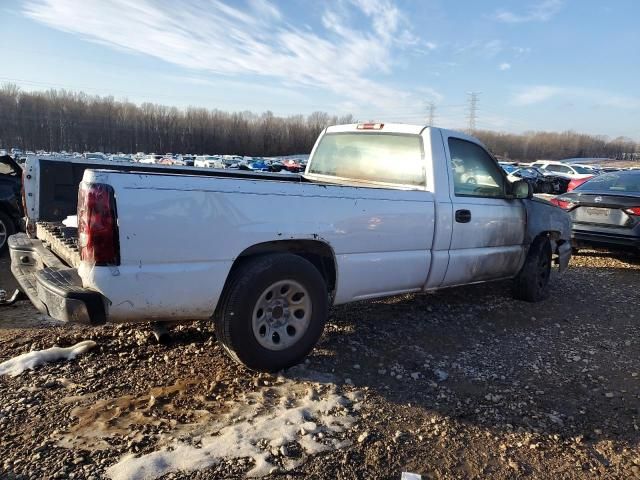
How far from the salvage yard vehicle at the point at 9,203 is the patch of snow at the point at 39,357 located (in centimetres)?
433

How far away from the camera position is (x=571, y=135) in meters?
126

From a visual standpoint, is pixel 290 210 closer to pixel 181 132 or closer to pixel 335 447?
pixel 335 447

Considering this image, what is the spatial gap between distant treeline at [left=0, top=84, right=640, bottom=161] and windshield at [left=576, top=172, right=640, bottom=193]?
6782cm

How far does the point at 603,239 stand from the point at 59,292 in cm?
806

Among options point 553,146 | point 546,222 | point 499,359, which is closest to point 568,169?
point 546,222

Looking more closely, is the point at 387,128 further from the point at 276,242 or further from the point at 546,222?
the point at 546,222

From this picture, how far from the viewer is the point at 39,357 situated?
3.60 m

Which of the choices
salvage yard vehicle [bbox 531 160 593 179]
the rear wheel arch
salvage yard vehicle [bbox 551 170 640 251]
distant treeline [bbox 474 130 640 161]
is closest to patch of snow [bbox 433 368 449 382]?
the rear wheel arch

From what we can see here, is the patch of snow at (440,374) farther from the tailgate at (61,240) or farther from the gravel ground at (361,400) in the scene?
the tailgate at (61,240)

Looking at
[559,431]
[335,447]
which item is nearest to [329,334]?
[335,447]

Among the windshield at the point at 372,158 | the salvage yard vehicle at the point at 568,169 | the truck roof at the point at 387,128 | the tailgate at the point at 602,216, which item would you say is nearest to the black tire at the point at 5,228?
the windshield at the point at 372,158

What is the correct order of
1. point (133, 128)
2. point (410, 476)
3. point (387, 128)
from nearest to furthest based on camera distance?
1. point (410, 476)
2. point (387, 128)
3. point (133, 128)

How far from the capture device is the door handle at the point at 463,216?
15.2 feet

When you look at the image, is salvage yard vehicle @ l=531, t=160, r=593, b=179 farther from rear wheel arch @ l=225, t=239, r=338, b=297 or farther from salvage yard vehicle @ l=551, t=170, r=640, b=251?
rear wheel arch @ l=225, t=239, r=338, b=297
